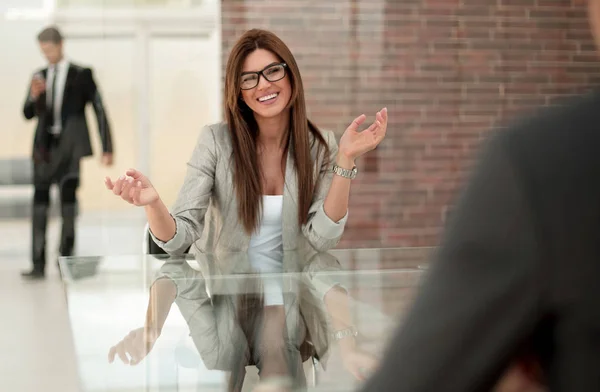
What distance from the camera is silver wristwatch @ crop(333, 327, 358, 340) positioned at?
1435 millimetres

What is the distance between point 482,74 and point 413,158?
703 mm

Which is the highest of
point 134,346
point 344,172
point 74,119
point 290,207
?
point 74,119

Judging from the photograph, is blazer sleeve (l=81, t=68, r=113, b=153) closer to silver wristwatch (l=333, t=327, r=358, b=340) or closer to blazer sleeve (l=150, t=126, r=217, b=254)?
blazer sleeve (l=150, t=126, r=217, b=254)

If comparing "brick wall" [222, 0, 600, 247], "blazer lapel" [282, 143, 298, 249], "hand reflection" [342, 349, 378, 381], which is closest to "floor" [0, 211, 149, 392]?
"blazer lapel" [282, 143, 298, 249]

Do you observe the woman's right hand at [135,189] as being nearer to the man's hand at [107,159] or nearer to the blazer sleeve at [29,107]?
the man's hand at [107,159]

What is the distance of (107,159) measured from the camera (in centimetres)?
551

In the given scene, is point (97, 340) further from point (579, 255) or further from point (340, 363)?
point (579, 255)

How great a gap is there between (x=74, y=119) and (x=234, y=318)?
4188 millimetres

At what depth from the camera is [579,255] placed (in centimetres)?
38

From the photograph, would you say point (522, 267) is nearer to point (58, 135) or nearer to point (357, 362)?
point (357, 362)

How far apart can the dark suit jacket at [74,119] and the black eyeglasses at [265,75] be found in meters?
2.96

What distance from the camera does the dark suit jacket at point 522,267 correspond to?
0.38 meters

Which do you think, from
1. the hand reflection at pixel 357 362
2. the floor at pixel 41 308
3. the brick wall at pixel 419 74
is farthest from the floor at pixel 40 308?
the hand reflection at pixel 357 362

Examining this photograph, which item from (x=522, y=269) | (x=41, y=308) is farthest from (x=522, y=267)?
(x=41, y=308)
